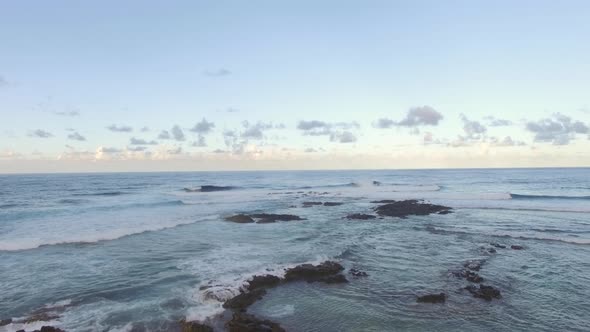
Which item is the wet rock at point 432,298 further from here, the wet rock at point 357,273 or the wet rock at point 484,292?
the wet rock at point 357,273

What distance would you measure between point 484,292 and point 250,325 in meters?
9.45

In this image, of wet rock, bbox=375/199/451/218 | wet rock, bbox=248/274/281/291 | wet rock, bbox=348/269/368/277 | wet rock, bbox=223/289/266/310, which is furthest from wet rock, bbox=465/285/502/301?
wet rock, bbox=375/199/451/218

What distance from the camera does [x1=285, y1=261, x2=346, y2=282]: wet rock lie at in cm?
1827

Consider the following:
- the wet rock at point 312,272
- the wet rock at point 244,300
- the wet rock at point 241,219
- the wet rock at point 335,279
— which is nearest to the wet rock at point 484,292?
the wet rock at point 335,279

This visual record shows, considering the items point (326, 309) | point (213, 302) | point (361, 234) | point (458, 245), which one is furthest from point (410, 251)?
point (213, 302)

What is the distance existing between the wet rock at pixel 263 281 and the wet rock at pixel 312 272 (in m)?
0.61

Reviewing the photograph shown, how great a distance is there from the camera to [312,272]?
18.8 m

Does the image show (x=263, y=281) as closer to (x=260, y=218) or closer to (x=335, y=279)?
(x=335, y=279)

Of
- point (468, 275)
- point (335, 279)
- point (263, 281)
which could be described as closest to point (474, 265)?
point (468, 275)

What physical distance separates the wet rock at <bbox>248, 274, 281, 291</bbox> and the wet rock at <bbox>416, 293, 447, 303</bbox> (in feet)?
19.6

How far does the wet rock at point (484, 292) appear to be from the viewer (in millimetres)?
15711

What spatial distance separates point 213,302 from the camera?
610 inches

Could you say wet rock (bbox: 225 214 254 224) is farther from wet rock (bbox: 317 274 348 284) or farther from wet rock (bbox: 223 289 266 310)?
wet rock (bbox: 223 289 266 310)

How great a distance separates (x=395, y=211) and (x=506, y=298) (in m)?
28.5
